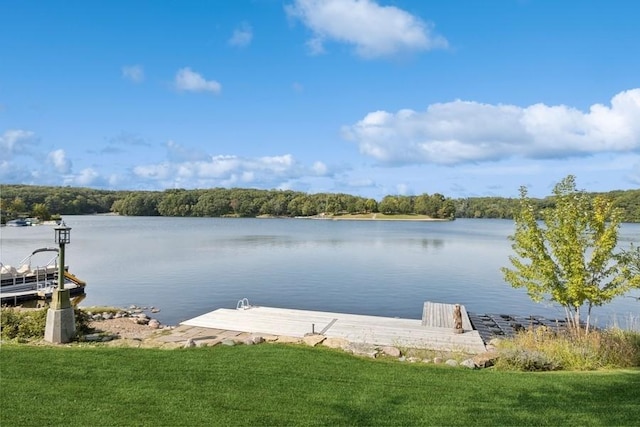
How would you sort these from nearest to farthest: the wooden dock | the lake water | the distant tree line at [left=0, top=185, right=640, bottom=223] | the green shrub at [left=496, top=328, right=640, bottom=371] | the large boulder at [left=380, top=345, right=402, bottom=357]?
the green shrub at [left=496, top=328, right=640, bottom=371], the large boulder at [left=380, top=345, right=402, bottom=357], the wooden dock, the lake water, the distant tree line at [left=0, top=185, right=640, bottom=223]

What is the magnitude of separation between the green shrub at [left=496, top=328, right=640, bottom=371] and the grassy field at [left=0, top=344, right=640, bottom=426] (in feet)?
2.04

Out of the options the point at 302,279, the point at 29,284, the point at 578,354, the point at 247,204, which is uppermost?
the point at 247,204

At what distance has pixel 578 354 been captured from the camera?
7766 mm

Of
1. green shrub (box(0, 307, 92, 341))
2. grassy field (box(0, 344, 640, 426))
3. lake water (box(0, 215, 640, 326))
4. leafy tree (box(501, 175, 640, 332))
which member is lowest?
lake water (box(0, 215, 640, 326))

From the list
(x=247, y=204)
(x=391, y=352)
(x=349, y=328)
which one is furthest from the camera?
(x=247, y=204)

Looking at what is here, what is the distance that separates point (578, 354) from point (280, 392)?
17.2 ft

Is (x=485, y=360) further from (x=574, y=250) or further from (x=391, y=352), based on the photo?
(x=574, y=250)

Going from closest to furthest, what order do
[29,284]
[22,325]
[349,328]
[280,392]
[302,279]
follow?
[280,392], [22,325], [349,328], [29,284], [302,279]

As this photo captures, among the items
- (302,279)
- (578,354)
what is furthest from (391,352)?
(302,279)

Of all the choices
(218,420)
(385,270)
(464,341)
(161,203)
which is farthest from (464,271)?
(161,203)

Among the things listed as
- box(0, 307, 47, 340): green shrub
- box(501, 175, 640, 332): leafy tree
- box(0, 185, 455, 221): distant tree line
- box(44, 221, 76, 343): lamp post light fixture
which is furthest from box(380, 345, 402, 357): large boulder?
box(0, 185, 455, 221): distant tree line

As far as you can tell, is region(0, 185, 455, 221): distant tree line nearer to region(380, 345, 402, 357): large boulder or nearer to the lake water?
the lake water

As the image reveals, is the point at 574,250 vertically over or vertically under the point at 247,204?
under

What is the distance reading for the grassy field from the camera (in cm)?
499
